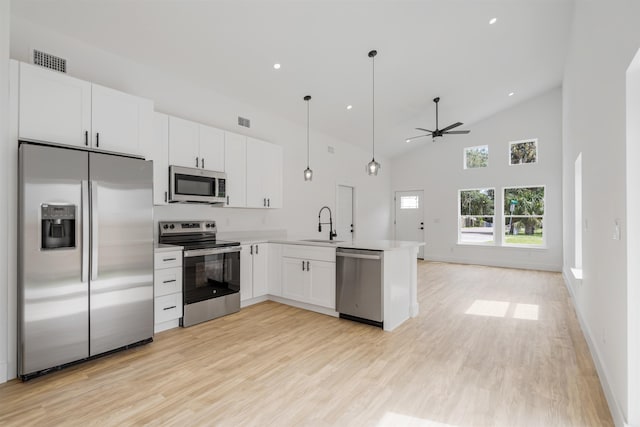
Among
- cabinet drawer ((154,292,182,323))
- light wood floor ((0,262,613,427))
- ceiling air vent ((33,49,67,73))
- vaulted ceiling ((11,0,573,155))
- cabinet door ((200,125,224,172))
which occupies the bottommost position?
light wood floor ((0,262,613,427))

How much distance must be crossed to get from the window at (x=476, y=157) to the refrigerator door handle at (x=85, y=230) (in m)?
8.50

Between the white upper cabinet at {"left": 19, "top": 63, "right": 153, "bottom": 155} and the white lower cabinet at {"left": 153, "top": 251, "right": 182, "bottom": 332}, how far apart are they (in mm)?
1187

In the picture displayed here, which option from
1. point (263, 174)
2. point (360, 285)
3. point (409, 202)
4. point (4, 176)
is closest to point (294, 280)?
point (360, 285)

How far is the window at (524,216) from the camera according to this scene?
7.66 m

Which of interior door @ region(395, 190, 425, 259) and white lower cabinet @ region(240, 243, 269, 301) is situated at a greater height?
interior door @ region(395, 190, 425, 259)

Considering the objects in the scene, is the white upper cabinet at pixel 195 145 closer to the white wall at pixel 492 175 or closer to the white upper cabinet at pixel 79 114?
the white upper cabinet at pixel 79 114

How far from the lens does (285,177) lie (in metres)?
5.89

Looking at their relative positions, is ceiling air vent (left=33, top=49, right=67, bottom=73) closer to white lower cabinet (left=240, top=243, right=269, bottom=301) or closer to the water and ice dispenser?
the water and ice dispenser

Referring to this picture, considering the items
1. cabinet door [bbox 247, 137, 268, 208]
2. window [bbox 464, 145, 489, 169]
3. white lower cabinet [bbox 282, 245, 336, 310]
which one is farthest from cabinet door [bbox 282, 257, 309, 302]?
window [bbox 464, 145, 489, 169]

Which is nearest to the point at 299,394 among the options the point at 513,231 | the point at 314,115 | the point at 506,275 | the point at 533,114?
the point at 314,115

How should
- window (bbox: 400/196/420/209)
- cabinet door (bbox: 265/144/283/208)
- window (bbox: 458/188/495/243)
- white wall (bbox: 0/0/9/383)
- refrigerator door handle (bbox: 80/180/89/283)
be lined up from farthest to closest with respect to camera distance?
window (bbox: 400/196/420/209)
window (bbox: 458/188/495/243)
cabinet door (bbox: 265/144/283/208)
refrigerator door handle (bbox: 80/180/89/283)
white wall (bbox: 0/0/9/383)

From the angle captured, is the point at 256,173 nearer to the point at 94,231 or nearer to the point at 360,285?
the point at 360,285

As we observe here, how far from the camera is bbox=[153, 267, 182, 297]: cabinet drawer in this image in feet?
11.3

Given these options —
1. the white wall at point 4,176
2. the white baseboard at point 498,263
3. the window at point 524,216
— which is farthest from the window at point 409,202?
the white wall at point 4,176
